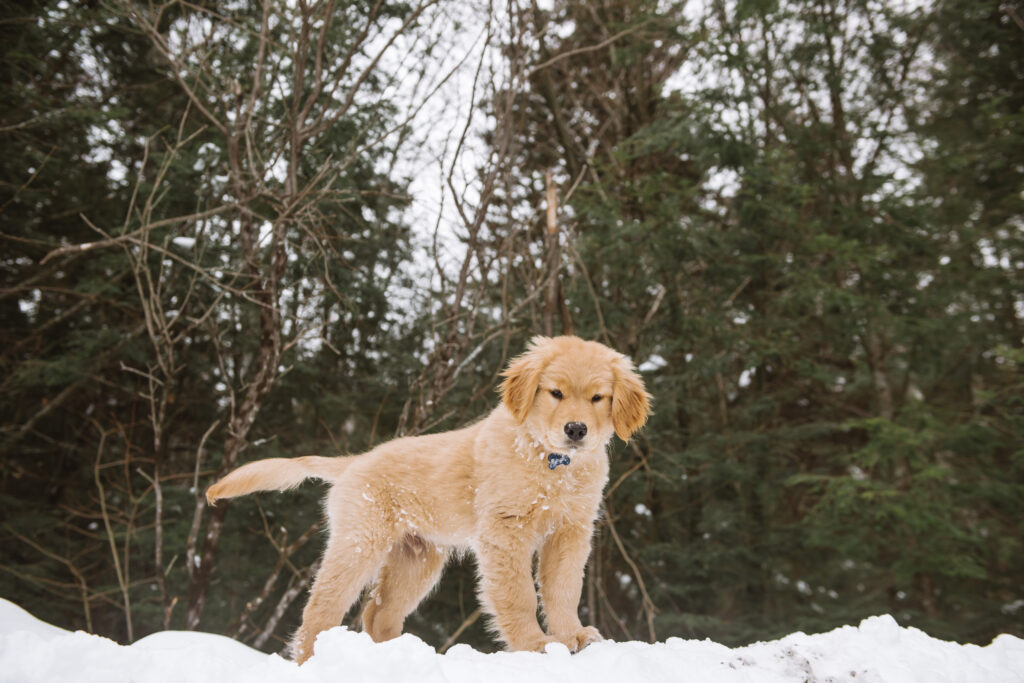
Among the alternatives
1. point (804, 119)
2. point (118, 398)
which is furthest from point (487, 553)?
point (804, 119)

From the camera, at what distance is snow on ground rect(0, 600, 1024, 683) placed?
6.38 ft

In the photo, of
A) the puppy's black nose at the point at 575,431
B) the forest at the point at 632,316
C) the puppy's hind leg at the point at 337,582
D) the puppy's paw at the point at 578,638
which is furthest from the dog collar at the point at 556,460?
the forest at the point at 632,316

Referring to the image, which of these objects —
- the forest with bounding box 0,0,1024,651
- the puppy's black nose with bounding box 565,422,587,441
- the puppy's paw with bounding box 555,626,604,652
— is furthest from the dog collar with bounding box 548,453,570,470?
the forest with bounding box 0,0,1024,651

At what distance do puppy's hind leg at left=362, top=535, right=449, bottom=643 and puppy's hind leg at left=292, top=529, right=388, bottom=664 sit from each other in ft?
1.13

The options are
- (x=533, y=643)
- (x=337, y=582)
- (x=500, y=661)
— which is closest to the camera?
(x=500, y=661)

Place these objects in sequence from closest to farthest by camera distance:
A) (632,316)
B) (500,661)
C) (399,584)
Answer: (500,661) < (399,584) < (632,316)

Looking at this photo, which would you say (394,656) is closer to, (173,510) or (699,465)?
(699,465)

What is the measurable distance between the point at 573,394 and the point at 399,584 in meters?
1.43

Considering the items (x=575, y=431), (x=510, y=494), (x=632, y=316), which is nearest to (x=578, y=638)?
(x=510, y=494)

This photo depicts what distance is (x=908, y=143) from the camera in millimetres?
10703

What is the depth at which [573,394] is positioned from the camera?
123 inches

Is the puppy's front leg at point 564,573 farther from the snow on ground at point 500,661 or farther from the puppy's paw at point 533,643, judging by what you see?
the snow on ground at point 500,661

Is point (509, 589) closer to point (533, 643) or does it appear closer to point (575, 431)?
point (533, 643)

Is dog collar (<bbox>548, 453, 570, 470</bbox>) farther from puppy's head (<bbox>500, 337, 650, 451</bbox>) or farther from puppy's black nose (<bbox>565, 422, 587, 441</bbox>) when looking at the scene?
puppy's black nose (<bbox>565, 422, 587, 441</bbox>)
